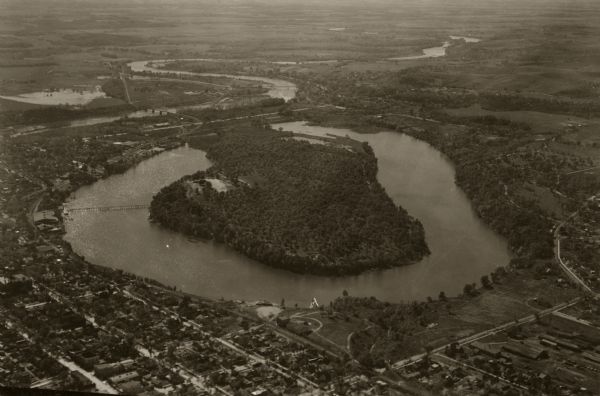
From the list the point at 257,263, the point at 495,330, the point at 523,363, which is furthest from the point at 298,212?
the point at 523,363

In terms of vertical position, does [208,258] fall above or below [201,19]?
below

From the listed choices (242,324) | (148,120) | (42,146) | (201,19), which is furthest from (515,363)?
(201,19)

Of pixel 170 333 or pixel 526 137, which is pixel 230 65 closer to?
pixel 526 137

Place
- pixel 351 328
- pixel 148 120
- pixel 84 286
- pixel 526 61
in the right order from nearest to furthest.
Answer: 1. pixel 351 328
2. pixel 84 286
3. pixel 148 120
4. pixel 526 61

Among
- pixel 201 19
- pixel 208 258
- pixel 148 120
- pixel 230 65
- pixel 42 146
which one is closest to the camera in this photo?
pixel 208 258

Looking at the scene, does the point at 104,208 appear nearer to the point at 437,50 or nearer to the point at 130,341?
A: the point at 130,341

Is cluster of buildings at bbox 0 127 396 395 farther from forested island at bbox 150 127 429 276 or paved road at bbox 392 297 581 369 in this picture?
forested island at bbox 150 127 429 276

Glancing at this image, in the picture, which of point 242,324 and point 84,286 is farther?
point 84,286
